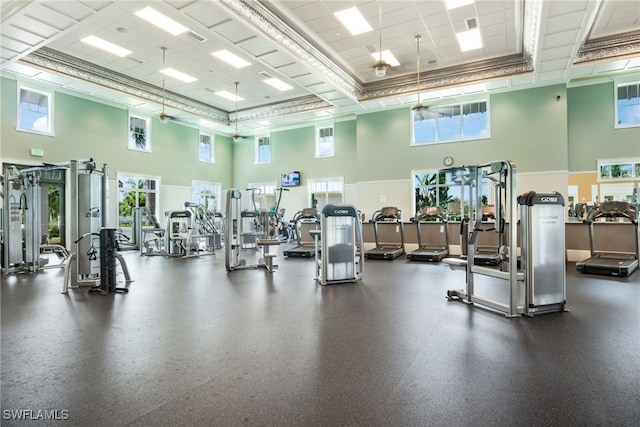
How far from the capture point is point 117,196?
39.0 feet

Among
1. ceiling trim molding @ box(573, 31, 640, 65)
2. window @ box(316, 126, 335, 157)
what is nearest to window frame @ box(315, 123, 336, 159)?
window @ box(316, 126, 335, 157)

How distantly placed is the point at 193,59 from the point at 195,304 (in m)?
7.47

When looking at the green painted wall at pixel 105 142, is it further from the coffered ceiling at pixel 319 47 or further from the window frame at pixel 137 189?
the coffered ceiling at pixel 319 47

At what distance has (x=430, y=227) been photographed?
9242mm

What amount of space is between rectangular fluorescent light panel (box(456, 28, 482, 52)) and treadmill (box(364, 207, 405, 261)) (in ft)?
14.2

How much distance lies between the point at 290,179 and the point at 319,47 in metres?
6.70

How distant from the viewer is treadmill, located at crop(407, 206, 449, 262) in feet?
26.3

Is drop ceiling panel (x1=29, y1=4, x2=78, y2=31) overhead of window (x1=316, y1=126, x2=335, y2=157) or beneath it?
overhead

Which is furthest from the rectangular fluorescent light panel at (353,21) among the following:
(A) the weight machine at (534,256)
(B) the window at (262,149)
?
(B) the window at (262,149)

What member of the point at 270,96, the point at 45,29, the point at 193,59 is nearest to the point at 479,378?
the point at 45,29

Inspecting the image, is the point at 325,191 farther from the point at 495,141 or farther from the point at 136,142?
the point at 136,142

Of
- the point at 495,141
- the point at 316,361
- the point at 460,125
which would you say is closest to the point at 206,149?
the point at 460,125

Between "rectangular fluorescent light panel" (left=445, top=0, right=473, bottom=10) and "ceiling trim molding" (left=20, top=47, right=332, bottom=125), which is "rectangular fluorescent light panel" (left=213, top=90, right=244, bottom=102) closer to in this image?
"ceiling trim molding" (left=20, top=47, right=332, bottom=125)

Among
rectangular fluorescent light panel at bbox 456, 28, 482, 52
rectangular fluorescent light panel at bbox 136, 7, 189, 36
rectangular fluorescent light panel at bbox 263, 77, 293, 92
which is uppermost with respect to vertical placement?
rectangular fluorescent light panel at bbox 263, 77, 293, 92
